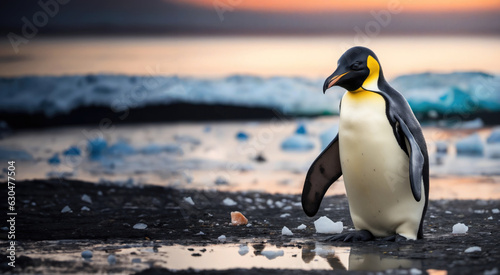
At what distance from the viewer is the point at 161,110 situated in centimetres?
1877

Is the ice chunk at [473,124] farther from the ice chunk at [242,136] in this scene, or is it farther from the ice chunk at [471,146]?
the ice chunk at [242,136]

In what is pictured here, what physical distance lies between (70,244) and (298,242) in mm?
1360

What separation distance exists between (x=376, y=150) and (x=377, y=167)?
0.34 ft

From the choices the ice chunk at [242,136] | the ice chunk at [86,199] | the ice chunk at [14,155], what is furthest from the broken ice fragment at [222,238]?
the ice chunk at [242,136]

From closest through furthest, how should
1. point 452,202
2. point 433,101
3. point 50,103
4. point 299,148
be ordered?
point 452,202
point 299,148
point 433,101
point 50,103

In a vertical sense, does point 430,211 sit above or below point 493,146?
below

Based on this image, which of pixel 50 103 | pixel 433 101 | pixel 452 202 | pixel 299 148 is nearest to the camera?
pixel 452 202

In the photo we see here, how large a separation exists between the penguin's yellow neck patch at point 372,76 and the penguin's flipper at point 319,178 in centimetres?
61

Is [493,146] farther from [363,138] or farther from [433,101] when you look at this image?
[363,138]

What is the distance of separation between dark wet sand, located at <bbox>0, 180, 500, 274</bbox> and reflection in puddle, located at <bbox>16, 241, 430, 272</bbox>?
3.2 inches

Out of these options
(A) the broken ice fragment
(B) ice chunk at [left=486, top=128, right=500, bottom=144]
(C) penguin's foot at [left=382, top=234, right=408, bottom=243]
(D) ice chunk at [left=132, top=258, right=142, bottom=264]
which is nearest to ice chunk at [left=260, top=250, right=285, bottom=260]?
(A) the broken ice fragment

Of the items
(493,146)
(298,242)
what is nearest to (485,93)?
(493,146)

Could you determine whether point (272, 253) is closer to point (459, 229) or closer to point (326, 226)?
point (326, 226)

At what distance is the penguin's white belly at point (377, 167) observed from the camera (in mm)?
4512
